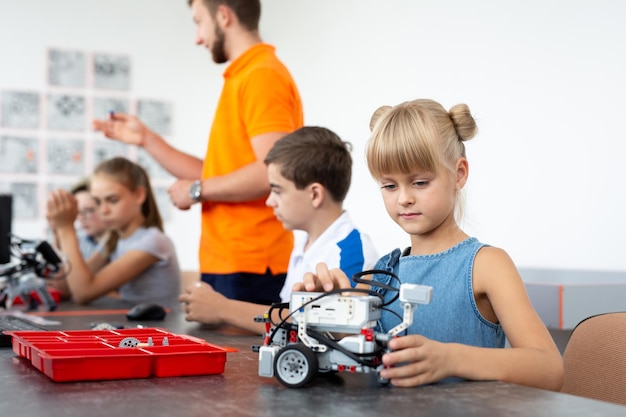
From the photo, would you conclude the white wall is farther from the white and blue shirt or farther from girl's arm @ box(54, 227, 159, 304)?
girl's arm @ box(54, 227, 159, 304)

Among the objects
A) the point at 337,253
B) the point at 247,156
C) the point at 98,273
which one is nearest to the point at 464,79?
the point at 247,156

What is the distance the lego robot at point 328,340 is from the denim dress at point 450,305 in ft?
0.90

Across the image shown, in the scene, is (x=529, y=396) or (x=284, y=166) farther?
(x=284, y=166)

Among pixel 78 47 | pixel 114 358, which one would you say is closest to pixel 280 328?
pixel 114 358

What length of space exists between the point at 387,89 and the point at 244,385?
3075mm

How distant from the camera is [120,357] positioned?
952 mm

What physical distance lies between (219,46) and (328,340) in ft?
4.70

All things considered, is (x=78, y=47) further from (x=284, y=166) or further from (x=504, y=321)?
(x=504, y=321)

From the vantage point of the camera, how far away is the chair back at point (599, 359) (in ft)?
3.88

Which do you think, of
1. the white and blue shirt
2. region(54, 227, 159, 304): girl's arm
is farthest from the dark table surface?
region(54, 227, 159, 304): girl's arm

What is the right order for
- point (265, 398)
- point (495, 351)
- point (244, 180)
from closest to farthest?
point (265, 398) < point (495, 351) < point (244, 180)

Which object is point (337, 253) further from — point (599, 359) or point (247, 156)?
point (599, 359)

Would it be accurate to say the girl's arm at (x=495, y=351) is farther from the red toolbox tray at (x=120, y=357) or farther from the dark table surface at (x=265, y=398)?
the red toolbox tray at (x=120, y=357)

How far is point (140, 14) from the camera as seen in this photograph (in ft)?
15.5
